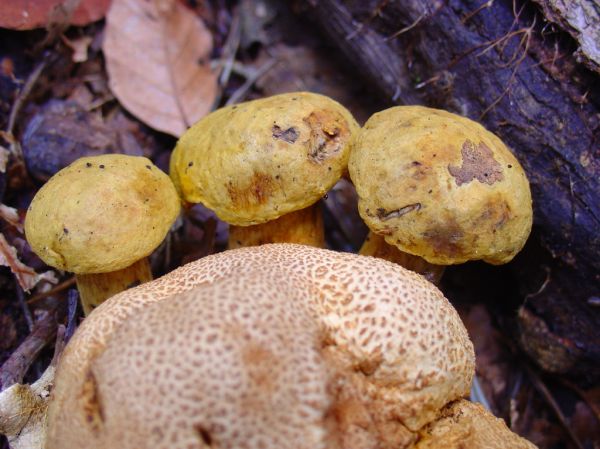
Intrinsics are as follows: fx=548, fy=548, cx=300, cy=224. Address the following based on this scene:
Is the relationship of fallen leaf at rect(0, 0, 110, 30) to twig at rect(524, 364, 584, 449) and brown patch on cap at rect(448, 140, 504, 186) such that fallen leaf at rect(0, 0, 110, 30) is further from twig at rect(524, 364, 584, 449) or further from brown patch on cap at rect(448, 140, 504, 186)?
twig at rect(524, 364, 584, 449)

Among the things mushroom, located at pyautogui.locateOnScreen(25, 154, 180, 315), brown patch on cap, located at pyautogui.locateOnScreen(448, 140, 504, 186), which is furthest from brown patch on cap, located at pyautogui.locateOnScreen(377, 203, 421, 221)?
mushroom, located at pyautogui.locateOnScreen(25, 154, 180, 315)

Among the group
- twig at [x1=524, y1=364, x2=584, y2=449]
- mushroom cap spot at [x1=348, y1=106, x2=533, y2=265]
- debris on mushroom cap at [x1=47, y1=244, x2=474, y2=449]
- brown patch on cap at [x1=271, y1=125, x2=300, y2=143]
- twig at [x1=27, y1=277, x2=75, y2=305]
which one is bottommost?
twig at [x1=27, y1=277, x2=75, y2=305]

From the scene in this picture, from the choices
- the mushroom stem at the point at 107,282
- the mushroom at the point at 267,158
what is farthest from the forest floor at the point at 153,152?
the mushroom at the point at 267,158

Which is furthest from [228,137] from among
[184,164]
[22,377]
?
[22,377]

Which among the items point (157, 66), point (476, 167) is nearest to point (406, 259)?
point (476, 167)

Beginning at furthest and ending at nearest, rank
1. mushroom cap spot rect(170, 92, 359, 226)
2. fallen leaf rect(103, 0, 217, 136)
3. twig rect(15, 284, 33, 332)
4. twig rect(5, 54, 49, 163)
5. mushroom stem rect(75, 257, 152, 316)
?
1. fallen leaf rect(103, 0, 217, 136)
2. twig rect(5, 54, 49, 163)
3. twig rect(15, 284, 33, 332)
4. mushroom stem rect(75, 257, 152, 316)
5. mushroom cap spot rect(170, 92, 359, 226)
